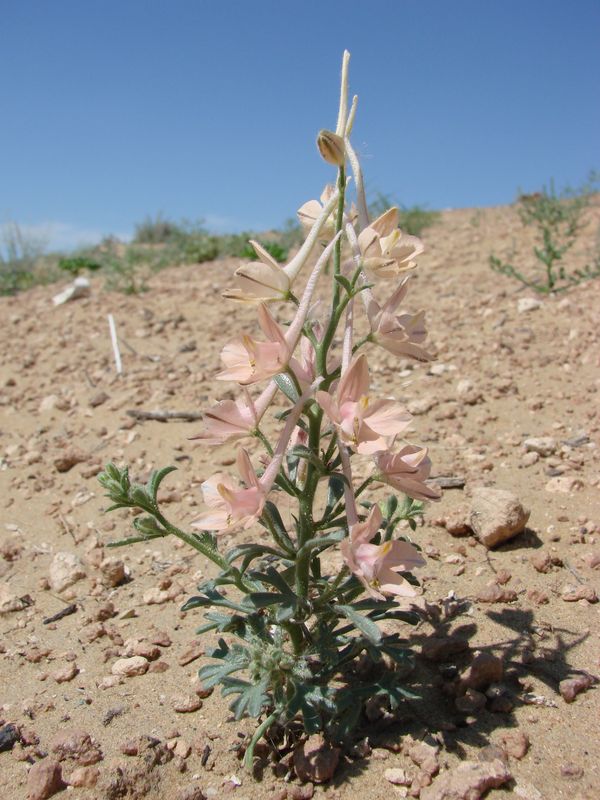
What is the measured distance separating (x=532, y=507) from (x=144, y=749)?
189 cm

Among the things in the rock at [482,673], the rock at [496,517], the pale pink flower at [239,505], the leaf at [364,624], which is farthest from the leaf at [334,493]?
the rock at [496,517]

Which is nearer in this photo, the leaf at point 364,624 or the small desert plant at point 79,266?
the leaf at point 364,624

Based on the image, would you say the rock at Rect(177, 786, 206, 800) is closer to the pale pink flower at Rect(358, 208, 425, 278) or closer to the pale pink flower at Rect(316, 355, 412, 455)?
the pale pink flower at Rect(316, 355, 412, 455)

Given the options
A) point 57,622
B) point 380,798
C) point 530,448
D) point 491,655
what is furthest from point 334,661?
point 530,448

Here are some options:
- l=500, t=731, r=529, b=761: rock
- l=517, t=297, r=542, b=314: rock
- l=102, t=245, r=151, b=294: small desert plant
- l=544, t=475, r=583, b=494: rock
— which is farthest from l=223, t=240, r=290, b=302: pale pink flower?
l=102, t=245, r=151, b=294: small desert plant

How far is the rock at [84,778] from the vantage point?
6.67 ft

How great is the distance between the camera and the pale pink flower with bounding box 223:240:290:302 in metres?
1.73

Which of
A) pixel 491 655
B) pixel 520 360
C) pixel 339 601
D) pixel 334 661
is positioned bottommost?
pixel 491 655

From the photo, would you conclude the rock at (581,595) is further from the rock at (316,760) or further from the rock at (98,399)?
the rock at (98,399)

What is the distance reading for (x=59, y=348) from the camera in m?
5.89

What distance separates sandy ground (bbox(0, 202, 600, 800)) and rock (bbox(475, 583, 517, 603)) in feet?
0.07

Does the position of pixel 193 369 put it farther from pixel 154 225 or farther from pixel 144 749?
pixel 154 225

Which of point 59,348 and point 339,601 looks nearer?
point 339,601

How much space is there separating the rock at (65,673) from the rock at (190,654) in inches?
14.4
